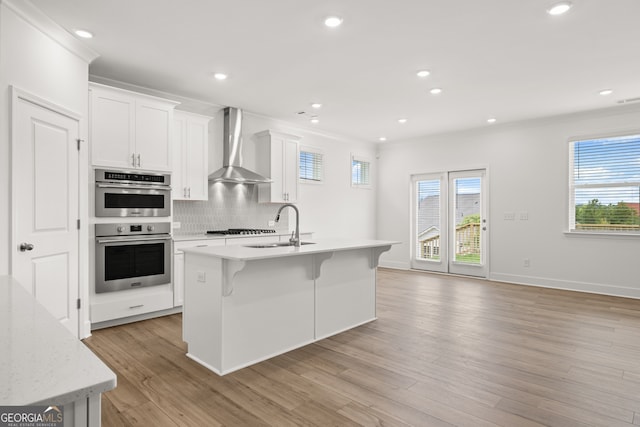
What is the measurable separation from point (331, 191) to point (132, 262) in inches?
161

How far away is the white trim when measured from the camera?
2654 millimetres

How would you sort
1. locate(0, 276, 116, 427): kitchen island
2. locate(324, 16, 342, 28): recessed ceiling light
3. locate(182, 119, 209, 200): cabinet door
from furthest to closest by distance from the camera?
locate(182, 119, 209, 200): cabinet door
locate(324, 16, 342, 28): recessed ceiling light
locate(0, 276, 116, 427): kitchen island

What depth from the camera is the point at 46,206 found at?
297 centimetres

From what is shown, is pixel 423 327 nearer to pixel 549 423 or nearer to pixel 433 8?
pixel 549 423

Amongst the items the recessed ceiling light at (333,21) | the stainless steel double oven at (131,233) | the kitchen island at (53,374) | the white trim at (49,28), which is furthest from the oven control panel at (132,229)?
the kitchen island at (53,374)

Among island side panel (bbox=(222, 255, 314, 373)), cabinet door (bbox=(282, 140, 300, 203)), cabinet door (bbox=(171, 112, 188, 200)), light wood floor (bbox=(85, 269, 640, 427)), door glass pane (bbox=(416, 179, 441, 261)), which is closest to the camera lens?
light wood floor (bbox=(85, 269, 640, 427))

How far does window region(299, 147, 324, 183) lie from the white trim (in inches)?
145

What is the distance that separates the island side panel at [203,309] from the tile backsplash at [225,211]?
6.72ft

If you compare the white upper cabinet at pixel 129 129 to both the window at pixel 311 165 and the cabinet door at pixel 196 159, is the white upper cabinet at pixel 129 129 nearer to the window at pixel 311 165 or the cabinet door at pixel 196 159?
the cabinet door at pixel 196 159

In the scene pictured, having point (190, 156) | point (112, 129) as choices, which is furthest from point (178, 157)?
point (112, 129)

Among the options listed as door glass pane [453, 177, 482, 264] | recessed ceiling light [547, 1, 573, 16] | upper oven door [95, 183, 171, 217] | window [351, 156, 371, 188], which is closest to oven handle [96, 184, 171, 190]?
upper oven door [95, 183, 171, 217]

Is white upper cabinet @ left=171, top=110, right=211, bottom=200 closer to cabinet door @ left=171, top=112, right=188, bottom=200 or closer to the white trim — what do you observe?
cabinet door @ left=171, top=112, right=188, bottom=200

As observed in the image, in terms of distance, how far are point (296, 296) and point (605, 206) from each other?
515cm

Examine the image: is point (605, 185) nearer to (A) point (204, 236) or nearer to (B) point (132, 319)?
(A) point (204, 236)
